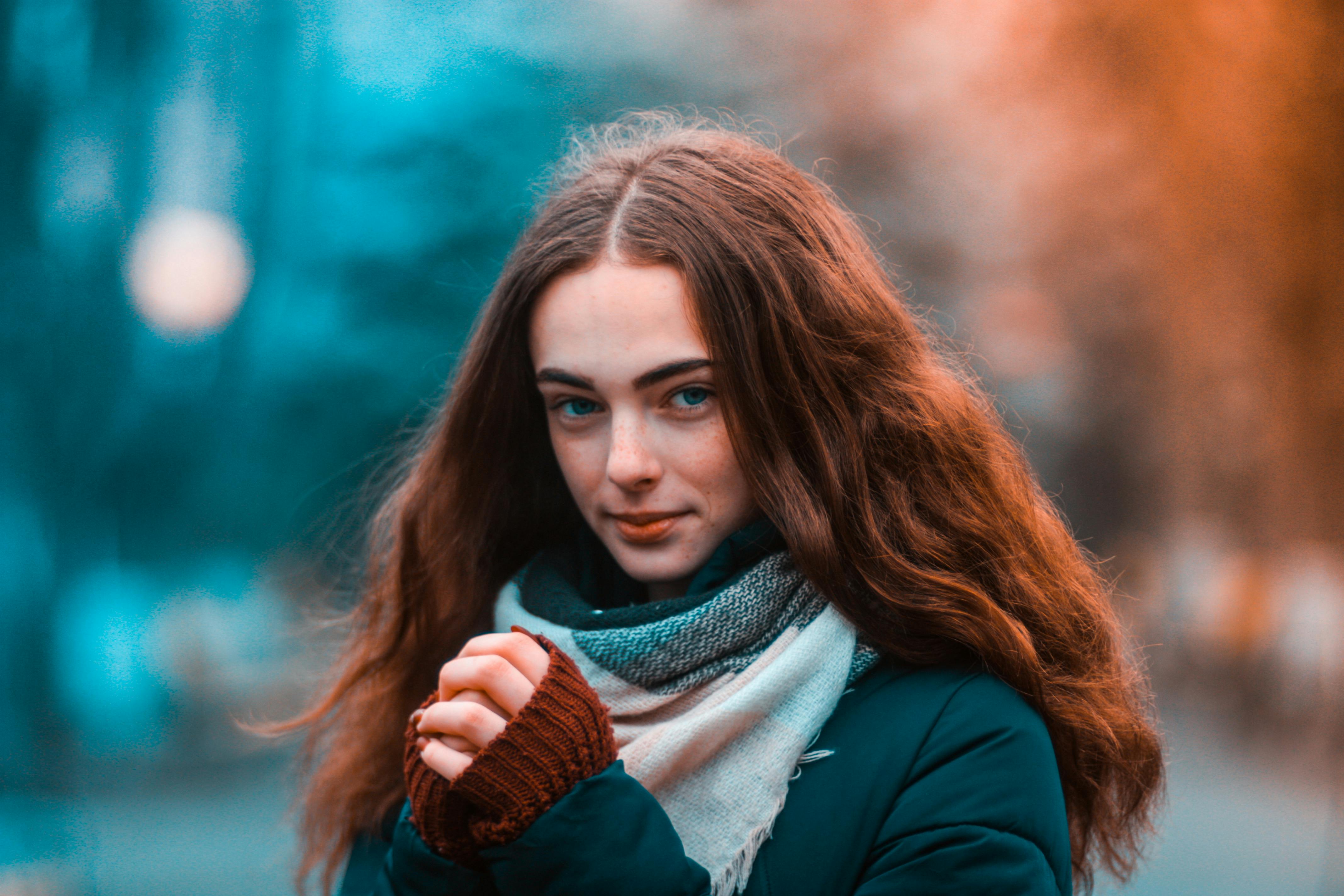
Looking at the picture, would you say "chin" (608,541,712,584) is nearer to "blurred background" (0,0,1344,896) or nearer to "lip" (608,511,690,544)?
"lip" (608,511,690,544)

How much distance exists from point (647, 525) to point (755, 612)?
0.20 m

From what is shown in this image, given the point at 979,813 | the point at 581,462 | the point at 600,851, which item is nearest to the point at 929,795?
the point at 979,813

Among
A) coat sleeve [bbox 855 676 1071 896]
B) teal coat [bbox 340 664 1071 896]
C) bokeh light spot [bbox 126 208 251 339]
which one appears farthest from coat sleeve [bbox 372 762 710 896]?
bokeh light spot [bbox 126 208 251 339]

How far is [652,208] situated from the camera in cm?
116

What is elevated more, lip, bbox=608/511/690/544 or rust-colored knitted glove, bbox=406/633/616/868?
lip, bbox=608/511/690/544

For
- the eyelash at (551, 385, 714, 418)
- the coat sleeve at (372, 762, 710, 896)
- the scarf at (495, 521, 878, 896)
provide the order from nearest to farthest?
the coat sleeve at (372, 762, 710, 896) → the scarf at (495, 521, 878, 896) → the eyelash at (551, 385, 714, 418)

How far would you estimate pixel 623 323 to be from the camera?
1.10 m

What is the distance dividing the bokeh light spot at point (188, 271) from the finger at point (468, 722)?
5.33 feet

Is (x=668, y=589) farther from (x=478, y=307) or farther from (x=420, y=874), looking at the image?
(x=478, y=307)

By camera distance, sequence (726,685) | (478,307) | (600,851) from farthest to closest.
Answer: (478,307) < (726,685) < (600,851)

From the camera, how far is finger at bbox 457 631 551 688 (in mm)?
917

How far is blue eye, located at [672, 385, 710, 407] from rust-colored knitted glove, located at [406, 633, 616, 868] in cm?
39

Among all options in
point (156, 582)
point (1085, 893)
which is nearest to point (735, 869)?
point (1085, 893)

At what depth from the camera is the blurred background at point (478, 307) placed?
6.60 feet
